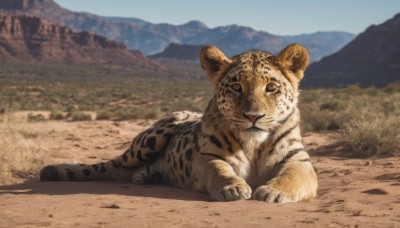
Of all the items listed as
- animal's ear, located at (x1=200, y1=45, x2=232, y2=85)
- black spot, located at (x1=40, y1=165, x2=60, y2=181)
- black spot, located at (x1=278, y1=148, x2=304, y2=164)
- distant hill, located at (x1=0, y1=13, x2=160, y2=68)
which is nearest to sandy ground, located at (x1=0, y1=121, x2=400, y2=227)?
black spot, located at (x1=40, y1=165, x2=60, y2=181)

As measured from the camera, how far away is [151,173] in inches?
294

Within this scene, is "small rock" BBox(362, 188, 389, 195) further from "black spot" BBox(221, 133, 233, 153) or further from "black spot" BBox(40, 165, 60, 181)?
"black spot" BBox(40, 165, 60, 181)

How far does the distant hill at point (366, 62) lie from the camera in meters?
88.5

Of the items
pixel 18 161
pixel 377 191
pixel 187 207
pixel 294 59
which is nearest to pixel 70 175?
pixel 18 161

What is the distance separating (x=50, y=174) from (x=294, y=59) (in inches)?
146

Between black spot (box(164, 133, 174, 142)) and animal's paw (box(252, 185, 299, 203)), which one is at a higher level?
black spot (box(164, 133, 174, 142))

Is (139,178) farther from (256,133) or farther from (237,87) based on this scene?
(256,133)

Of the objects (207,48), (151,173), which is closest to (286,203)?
(207,48)

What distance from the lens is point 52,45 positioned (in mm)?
139250

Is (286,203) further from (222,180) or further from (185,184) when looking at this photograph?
(185,184)

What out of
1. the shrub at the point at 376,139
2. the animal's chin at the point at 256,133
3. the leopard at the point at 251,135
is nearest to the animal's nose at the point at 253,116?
the leopard at the point at 251,135

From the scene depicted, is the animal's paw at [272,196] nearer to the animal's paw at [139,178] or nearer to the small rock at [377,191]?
the small rock at [377,191]

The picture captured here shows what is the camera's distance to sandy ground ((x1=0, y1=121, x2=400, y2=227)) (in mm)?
4086

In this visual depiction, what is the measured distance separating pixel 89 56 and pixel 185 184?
Result: 142 metres
